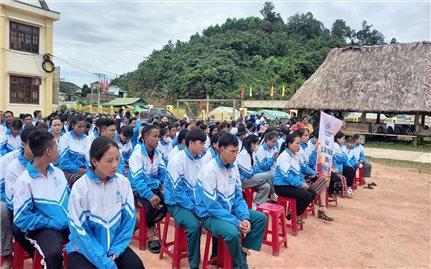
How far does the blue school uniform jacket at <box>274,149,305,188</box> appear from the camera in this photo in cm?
506

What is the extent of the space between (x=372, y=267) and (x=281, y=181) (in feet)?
5.42

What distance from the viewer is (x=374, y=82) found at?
1870 cm

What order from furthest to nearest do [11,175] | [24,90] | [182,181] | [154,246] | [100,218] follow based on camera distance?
1. [24,90]
2. [154,246]
3. [182,181]
4. [11,175]
5. [100,218]

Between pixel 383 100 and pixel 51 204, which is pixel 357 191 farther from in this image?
pixel 383 100

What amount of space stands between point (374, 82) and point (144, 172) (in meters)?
17.6

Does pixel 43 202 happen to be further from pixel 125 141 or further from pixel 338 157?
pixel 338 157

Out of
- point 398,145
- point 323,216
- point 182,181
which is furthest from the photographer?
point 398,145

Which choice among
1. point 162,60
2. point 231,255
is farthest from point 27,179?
point 162,60

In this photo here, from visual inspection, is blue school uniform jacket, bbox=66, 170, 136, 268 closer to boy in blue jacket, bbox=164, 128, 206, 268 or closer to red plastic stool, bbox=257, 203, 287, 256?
boy in blue jacket, bbox=164, 128, 206, 268

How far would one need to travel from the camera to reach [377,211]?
657 cm

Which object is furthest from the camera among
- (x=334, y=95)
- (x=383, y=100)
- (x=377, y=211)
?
(x=334, y=95)

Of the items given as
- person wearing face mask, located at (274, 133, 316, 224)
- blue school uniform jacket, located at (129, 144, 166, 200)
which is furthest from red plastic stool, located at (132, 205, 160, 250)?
person wearing face mask, located at (274, 133, 316, 224)

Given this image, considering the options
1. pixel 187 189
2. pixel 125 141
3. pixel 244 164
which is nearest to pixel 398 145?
pixel 244 164

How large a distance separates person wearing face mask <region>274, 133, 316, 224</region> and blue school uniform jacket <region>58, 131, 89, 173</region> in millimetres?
3095
